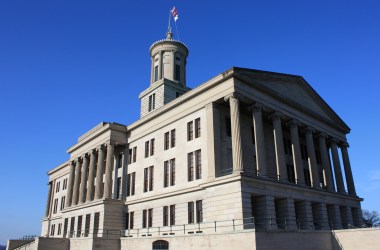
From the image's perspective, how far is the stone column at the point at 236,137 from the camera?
30.0 metres

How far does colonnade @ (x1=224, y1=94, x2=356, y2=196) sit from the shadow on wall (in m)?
6.21

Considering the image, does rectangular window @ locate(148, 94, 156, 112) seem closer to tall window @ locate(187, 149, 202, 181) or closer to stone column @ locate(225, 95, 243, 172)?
tall window @ locate(187, 149, 202, 181)

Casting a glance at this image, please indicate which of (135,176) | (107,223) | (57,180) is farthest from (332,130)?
(57,180)

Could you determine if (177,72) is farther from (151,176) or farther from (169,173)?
(169,173)

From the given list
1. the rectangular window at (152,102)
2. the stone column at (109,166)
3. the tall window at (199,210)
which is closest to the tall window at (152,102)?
the rectangular window at (152,102)

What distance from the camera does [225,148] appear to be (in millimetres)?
34531

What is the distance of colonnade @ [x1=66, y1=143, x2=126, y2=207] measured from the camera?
45969mm

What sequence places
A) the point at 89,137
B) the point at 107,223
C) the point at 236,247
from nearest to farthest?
the point at 236,247
the point at 107,223
the point at 89,137

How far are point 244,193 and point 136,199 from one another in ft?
62.8

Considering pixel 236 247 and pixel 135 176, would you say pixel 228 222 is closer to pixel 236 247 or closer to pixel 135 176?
pixel 236 247

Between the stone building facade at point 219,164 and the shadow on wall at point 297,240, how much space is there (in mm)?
2647

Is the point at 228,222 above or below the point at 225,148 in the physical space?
below

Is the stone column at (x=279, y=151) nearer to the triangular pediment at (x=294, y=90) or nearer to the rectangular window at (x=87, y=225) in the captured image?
the triangular pediment at (x=294, y=90)

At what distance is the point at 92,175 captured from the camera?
48.8 meters
